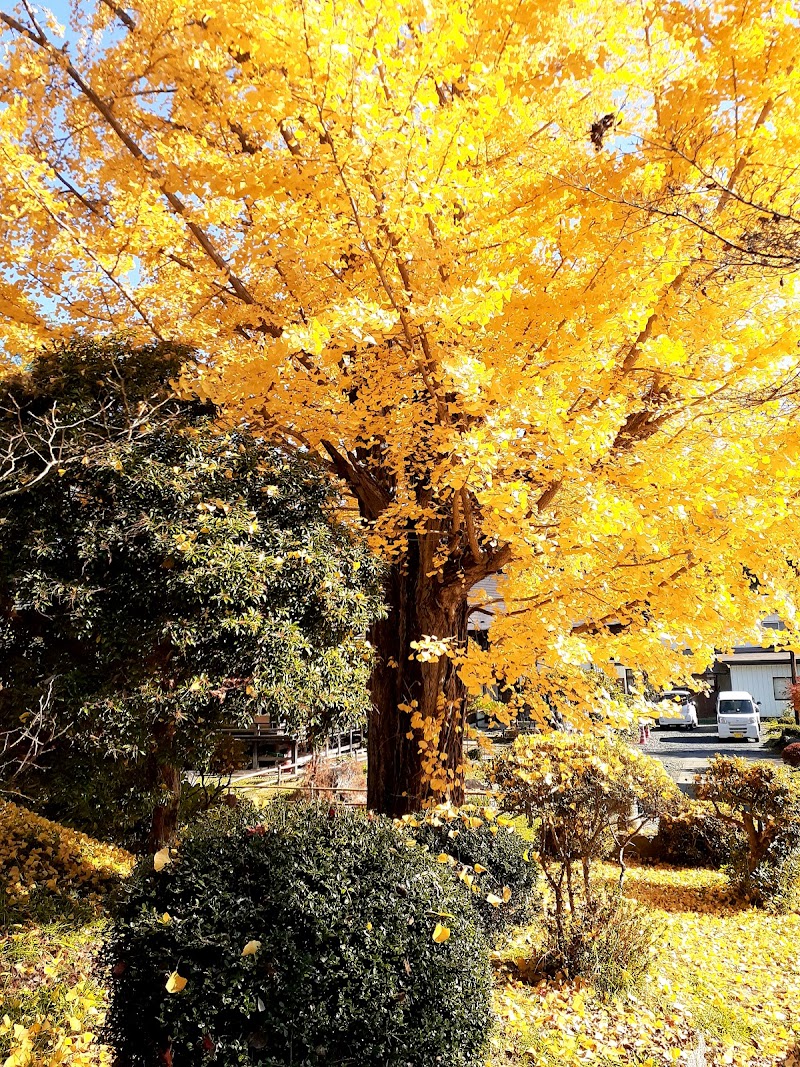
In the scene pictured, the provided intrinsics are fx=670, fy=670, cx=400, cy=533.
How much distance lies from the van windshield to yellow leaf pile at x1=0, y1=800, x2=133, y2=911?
815 inches

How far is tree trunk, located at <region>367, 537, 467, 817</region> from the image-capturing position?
18.8ft

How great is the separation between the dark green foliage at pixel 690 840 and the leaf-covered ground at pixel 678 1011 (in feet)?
9.51

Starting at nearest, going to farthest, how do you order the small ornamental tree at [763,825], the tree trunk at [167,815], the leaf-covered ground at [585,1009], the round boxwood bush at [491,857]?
1. the leaf-covered ground at [585,1009]
2. the round boxwood bush at [491,857]
3. the tree trunk at [167,815]
4. the small ornamental tree at [763,825]

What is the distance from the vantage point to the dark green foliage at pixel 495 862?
17.6 feet

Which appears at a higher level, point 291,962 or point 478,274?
point 478,274

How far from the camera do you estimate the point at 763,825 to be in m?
7.64

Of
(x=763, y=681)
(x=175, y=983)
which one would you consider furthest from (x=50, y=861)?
(x=763, y=681)

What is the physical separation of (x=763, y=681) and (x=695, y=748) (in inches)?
408

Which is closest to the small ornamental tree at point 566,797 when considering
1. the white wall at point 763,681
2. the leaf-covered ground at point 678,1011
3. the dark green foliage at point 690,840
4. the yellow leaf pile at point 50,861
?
the leaf-covered ground at point 678,1011

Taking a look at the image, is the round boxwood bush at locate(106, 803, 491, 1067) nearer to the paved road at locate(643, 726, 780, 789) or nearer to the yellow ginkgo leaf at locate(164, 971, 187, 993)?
the yellow ginkgo leaf at locate(164, 971, 187, 993)

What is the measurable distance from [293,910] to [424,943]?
0.56 m

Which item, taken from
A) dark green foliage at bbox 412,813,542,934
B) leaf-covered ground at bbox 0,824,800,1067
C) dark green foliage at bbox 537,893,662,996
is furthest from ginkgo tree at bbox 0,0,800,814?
leaf-covered ground at bbox 0,824,800,1067

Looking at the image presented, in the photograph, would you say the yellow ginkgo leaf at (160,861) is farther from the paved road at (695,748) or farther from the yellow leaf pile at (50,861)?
the paved road at (695,748)

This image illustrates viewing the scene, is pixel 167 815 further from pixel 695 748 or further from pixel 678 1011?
pixel 695 748
